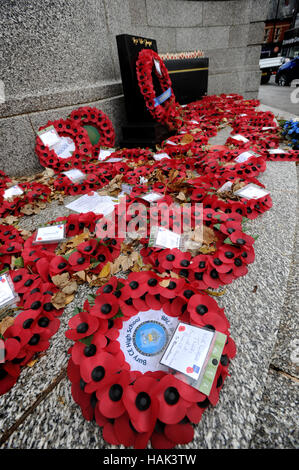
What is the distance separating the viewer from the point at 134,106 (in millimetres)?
3932

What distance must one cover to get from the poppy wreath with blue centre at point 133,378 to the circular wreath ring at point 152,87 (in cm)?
337

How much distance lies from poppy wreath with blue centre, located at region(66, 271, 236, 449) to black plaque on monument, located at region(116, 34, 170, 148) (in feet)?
10.4

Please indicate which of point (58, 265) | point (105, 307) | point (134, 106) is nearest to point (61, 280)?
point (58, 265)

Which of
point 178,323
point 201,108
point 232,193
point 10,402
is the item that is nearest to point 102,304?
point 178,323

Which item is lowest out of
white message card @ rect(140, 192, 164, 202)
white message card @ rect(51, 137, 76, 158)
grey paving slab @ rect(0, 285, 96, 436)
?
grey paving slab @ rect(0, 285, 96, 436)

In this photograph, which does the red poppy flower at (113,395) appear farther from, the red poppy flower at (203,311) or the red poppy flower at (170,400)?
the red poppy flower at (203,311)

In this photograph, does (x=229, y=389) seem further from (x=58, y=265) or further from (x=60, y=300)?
(x=58, y=265)

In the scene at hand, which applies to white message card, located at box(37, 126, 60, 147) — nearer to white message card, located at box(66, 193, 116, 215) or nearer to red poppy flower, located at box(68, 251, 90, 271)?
white message card, located at box(66, 193, 116, 215)

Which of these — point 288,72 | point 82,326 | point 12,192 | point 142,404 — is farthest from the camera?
point 288,72

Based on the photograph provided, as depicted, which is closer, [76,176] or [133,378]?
[133,378]

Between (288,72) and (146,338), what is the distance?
1546cm

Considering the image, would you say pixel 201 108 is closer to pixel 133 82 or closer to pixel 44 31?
pixel 133 82

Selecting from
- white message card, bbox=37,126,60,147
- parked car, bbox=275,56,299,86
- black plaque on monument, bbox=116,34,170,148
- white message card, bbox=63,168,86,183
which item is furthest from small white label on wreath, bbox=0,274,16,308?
parked car, bbox=275,56,299,86

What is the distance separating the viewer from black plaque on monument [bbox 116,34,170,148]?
139 inches
